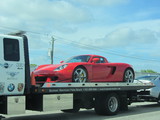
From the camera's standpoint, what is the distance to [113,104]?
1024 centimetres

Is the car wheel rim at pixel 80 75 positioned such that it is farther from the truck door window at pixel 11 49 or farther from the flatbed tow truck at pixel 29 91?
the truck door window at pixel 11 49

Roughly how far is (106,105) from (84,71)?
1.59 metres

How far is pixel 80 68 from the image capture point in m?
9.10

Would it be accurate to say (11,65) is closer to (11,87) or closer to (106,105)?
(11,87)

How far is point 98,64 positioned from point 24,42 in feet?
10.8

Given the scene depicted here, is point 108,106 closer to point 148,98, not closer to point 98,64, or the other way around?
point 98,64

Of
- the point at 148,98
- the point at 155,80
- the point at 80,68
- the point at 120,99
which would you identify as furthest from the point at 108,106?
the point at 155,80

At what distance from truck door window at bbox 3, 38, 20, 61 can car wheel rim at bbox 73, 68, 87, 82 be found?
2.36m

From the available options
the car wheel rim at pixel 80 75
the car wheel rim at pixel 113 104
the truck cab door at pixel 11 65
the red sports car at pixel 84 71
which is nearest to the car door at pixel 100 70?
the red sports car at pixel 84 71

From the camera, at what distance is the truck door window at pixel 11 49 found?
7.07 m

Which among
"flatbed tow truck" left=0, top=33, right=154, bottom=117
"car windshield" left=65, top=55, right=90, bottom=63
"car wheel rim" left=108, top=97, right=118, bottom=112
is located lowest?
"car wheel rim" left=108, top=97, right=118, bottom=112

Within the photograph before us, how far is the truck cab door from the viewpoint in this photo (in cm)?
696

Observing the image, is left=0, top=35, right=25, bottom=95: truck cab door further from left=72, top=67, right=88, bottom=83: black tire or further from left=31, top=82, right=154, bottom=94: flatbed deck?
left=72, top=67, right=88, bottom=83: black tire

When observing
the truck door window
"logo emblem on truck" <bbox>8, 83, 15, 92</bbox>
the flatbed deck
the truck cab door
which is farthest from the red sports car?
the truck door window
